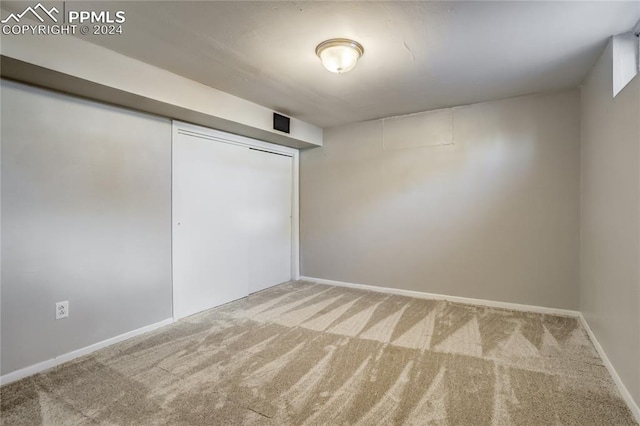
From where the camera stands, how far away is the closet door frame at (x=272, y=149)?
3.15 m

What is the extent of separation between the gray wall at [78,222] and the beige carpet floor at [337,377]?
0.30 meters

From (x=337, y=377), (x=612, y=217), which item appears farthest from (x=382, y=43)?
(x=337, y=377)

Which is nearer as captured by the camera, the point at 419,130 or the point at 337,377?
the point at 337,377

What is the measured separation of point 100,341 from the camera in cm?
250

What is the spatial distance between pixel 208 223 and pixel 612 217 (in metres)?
3.58

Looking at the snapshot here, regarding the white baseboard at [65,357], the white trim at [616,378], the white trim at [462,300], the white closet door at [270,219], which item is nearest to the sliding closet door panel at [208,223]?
the white closet door at [270,219]

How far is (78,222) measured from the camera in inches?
94.0

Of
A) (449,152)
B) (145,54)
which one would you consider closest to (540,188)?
(449,152)

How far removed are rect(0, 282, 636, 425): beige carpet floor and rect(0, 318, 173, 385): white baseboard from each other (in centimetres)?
8

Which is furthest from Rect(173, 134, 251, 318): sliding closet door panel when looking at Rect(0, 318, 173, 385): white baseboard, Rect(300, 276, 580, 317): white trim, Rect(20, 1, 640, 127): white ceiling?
Rect(300, 276, 580, 317): white trim

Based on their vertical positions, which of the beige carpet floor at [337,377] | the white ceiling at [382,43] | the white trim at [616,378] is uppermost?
the white ceiling at [382,43]

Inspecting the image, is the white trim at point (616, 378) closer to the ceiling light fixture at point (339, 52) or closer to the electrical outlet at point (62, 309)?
the ceiling light fixture at point (339, 52)

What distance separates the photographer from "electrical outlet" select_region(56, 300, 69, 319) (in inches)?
89.7

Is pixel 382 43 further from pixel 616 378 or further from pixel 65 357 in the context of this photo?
pixel 65 357
